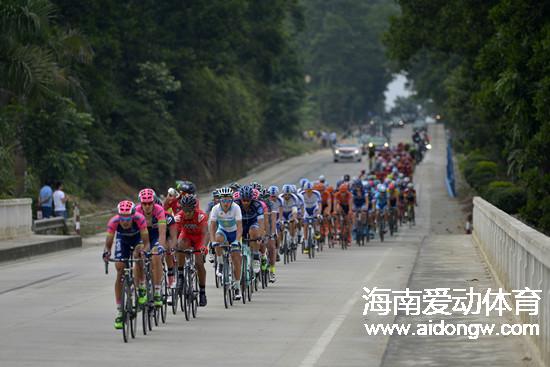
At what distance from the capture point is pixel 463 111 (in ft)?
211

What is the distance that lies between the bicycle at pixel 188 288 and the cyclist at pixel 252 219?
3.05 m

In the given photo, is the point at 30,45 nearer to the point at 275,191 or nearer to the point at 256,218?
the point at 275,191

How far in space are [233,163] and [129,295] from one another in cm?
6754

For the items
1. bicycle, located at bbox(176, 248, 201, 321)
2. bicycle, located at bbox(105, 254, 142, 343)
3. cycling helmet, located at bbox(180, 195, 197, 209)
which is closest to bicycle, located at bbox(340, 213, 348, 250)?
bicycle, located at bbox(176, 248, 201, 321)

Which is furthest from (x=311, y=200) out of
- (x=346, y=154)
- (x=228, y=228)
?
(x=346, y=154)

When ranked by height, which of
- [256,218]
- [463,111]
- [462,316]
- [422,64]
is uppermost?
[422,64]

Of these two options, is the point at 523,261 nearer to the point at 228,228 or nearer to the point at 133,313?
the point at 133,313

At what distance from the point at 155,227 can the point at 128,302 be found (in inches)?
67.4

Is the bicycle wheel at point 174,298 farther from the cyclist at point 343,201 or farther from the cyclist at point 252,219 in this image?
the cyclist at point 343,201

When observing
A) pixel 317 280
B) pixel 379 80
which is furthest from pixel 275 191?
pixel 379 80

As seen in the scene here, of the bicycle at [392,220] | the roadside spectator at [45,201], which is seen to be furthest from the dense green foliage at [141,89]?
the bicycle at [392,220]

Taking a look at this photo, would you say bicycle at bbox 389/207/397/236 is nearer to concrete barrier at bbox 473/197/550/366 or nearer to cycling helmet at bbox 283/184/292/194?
cycling helmet at bbox 283/184/292/194

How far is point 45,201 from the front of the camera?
39.6 m

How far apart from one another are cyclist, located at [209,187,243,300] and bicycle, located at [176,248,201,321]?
3.76 feet
